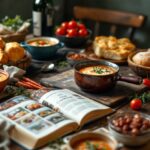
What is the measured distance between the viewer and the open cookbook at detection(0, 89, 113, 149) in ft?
4.05

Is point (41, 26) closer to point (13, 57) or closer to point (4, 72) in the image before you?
point (13, 57)

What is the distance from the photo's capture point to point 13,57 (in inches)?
70.2

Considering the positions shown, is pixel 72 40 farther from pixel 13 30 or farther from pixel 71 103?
pixel 71 103

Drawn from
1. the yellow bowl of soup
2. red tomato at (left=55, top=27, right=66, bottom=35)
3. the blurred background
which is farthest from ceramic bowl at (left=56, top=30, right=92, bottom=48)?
the yellow bowl of soup

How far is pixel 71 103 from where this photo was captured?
1.44 metres

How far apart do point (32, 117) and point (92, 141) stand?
261 millimetres

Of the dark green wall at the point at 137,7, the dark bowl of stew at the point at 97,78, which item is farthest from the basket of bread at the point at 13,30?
the dark green wall at the point at 137,7

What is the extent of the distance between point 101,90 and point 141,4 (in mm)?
1799

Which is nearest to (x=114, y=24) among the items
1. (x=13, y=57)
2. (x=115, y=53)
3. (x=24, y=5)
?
(x=24, y=5)

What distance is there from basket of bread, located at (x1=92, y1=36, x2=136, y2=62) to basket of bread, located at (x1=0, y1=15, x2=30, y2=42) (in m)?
0.46

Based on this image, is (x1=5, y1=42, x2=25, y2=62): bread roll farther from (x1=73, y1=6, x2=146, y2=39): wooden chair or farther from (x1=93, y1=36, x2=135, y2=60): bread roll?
(x1=73, y1=6, x2=146, y2=39): wooden chair

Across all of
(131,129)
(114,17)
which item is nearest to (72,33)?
(114,17)

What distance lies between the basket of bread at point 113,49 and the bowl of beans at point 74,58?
0.10 meters

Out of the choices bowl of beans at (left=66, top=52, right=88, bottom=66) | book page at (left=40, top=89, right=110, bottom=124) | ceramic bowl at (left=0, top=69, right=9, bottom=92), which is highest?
ceramic bowl at (left=0, top=69, right=9, bottom=92)
